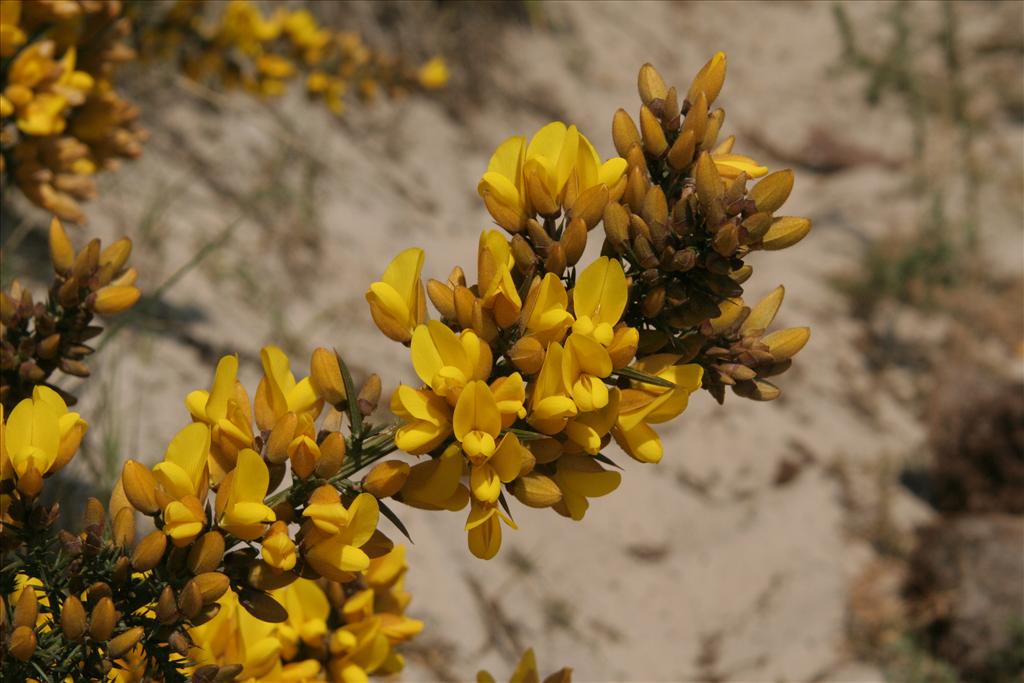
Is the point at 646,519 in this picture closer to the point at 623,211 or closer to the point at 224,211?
the point at 224,211

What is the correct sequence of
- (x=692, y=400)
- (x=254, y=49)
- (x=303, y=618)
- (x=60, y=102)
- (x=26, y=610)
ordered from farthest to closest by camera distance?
1. (x=692, y=400)
2. (x=254, y=49)
3. (x=60, y=102)
4. (x=303, y=618)
5. (x=26, y=610)

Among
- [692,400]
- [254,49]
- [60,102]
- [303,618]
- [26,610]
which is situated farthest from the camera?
[692,400]

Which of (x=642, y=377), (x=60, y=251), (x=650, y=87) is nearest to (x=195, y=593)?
(x=642, y=377)

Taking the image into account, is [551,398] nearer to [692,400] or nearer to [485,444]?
[485,444]

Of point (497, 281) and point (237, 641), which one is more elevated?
point (497, 281)

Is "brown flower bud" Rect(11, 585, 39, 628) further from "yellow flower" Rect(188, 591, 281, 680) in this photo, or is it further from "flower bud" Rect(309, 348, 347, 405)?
"flower bud" Rect(309, 348, 347, 405)

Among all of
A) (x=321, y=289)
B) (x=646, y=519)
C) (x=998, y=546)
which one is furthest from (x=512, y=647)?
(x=998, y=546)

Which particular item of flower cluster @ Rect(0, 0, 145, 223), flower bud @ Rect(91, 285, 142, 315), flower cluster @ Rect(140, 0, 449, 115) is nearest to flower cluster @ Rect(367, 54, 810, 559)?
flower bud @ Rect(91, 285, 142, 315)
